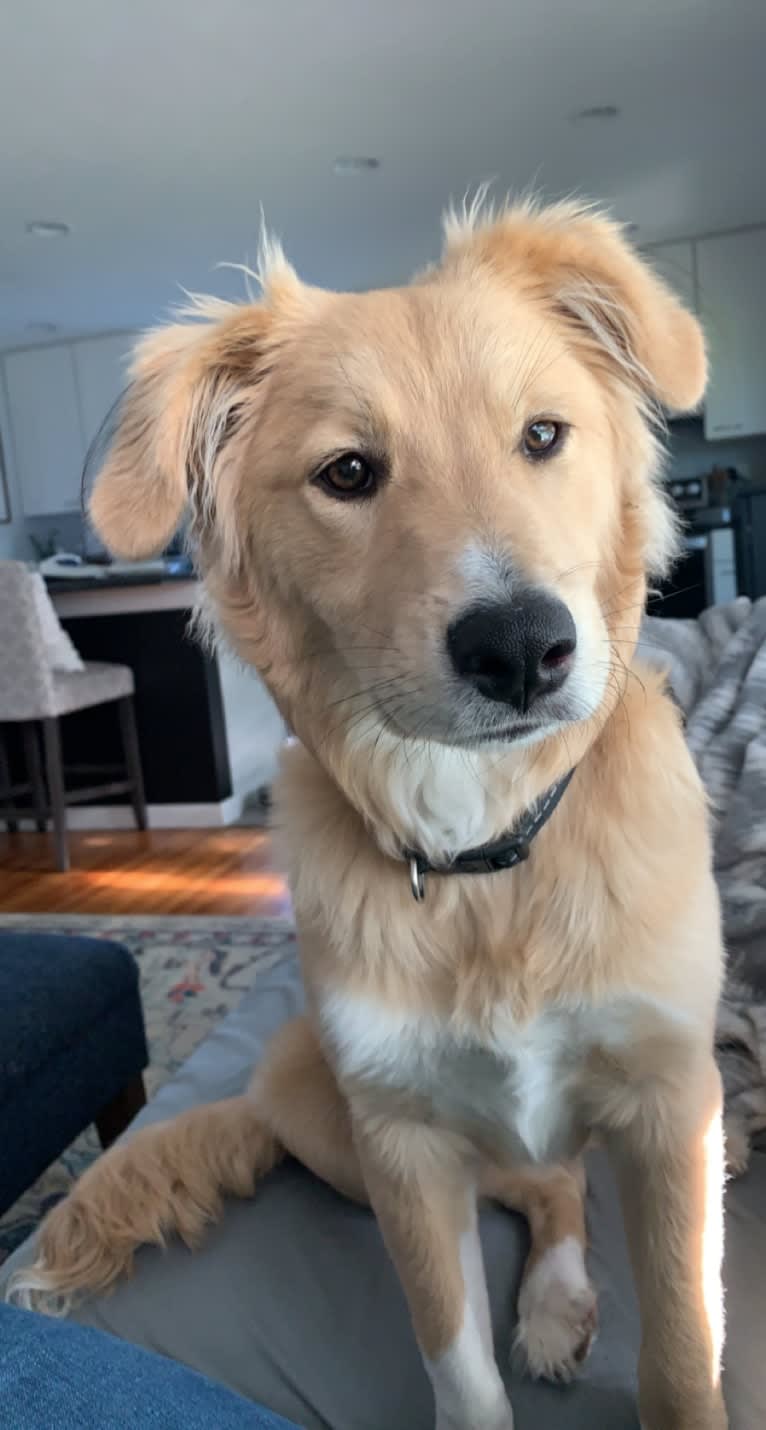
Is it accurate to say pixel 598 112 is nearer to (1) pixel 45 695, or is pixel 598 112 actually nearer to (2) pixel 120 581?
(2) pixel 120 581

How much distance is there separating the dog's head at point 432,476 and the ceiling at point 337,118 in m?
1.53

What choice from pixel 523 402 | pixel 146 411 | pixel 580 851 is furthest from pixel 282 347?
pixel 580 851

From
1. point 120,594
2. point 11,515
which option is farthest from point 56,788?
point 11,515

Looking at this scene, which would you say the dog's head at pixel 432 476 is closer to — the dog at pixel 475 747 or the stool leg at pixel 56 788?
the dog at pixel 475 747

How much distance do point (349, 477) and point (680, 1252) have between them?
71cm

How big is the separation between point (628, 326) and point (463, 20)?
8.89 ft

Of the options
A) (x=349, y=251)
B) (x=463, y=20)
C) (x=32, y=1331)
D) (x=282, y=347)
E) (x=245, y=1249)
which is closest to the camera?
(x=32, y=1331)

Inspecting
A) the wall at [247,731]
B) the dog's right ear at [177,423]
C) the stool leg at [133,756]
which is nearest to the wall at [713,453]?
the wall at [247,731]

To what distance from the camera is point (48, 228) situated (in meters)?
4.38

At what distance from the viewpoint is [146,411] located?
875mm

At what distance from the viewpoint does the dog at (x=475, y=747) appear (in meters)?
0.80

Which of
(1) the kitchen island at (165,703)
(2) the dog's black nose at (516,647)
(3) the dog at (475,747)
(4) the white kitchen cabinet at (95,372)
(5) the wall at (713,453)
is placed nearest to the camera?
(2) the dog's black nose at (516,647)

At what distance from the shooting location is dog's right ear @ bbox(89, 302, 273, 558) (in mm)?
853

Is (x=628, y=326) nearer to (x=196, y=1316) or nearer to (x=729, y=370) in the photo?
(x=196, y=1316)
